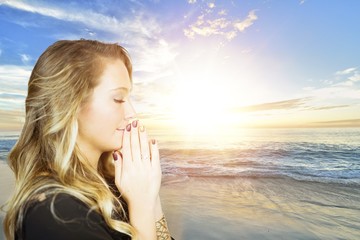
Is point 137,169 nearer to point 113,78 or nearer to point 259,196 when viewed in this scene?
point 113,78

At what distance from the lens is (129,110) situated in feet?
7.52

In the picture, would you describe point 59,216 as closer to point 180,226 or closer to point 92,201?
point 92,201

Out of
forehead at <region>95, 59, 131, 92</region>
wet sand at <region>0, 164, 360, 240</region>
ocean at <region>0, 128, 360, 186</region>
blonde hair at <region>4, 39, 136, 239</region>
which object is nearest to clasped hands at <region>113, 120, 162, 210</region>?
blonde hair at <region>4, 39, 136, 239</region>

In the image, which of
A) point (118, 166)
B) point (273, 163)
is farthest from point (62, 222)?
point (273, 163)

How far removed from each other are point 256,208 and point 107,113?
6.00 m

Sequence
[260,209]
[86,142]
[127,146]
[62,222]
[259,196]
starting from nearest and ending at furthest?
1. [62,222]
2. [127,146]
3. [86,142]
4. [260,209]
5. [259,196]

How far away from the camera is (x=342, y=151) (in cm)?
1936

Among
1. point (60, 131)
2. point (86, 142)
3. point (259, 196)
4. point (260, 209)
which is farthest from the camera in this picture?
point (259, 196)

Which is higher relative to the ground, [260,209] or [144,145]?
[144,145]

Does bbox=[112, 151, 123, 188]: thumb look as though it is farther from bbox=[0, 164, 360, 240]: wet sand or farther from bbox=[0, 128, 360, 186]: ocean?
bbox=[0, 128, 360, 186]: ocean

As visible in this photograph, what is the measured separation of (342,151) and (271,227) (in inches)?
619

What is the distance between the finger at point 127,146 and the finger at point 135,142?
2 cm

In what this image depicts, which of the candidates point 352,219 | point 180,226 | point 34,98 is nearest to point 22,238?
point 34,98

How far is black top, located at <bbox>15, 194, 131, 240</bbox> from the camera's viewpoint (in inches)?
59.2
